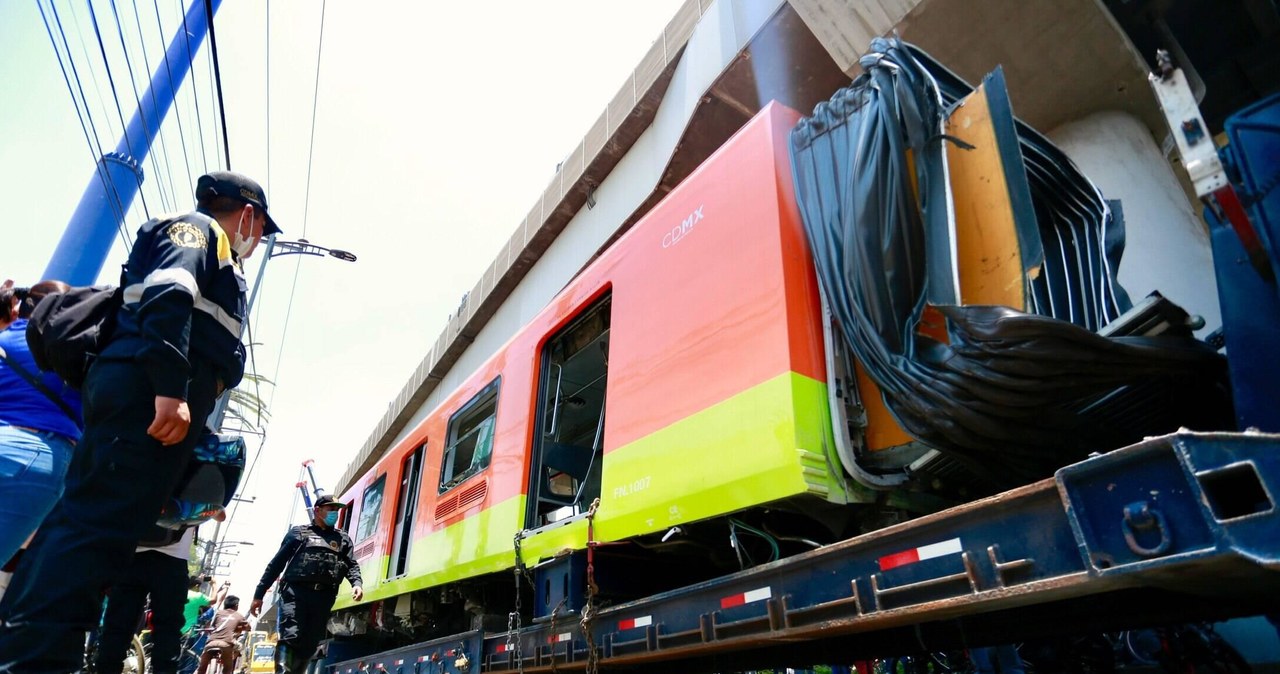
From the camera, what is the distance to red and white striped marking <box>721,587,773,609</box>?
211 centimetres

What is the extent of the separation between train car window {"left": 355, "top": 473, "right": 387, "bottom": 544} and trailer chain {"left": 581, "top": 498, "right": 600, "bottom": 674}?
16.5 feet

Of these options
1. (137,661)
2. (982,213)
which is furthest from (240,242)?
(137,661)

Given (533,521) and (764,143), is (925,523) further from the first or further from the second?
(533,521)

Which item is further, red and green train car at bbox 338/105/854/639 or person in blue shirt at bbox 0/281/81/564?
red and green train car at bbox 338/105/854/639

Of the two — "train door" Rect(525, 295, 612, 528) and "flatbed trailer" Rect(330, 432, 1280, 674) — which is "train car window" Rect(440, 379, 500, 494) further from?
"flatbed trailer" Rect(330, 432, 1280, 674)

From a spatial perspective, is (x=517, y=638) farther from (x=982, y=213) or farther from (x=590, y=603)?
(x=982, y=213)

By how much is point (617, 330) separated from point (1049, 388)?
6.98ft

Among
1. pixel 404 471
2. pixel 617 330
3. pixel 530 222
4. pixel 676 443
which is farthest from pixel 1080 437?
pixel 530 222

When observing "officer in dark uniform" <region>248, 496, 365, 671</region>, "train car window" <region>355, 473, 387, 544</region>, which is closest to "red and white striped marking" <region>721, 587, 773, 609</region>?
"officer in dark uniform" <region>248, 496, 365, 671</region>

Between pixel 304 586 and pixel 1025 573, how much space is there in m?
5.76

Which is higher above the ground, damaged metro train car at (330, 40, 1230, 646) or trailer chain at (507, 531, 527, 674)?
damaged metro train car at (330, 40, 1230, 646)

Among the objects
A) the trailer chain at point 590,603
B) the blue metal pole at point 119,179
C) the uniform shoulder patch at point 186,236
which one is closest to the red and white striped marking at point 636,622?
the trailer chain at point 590,603

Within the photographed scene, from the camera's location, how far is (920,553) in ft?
5.54

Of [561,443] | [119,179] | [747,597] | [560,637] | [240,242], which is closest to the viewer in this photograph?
[747,597]
